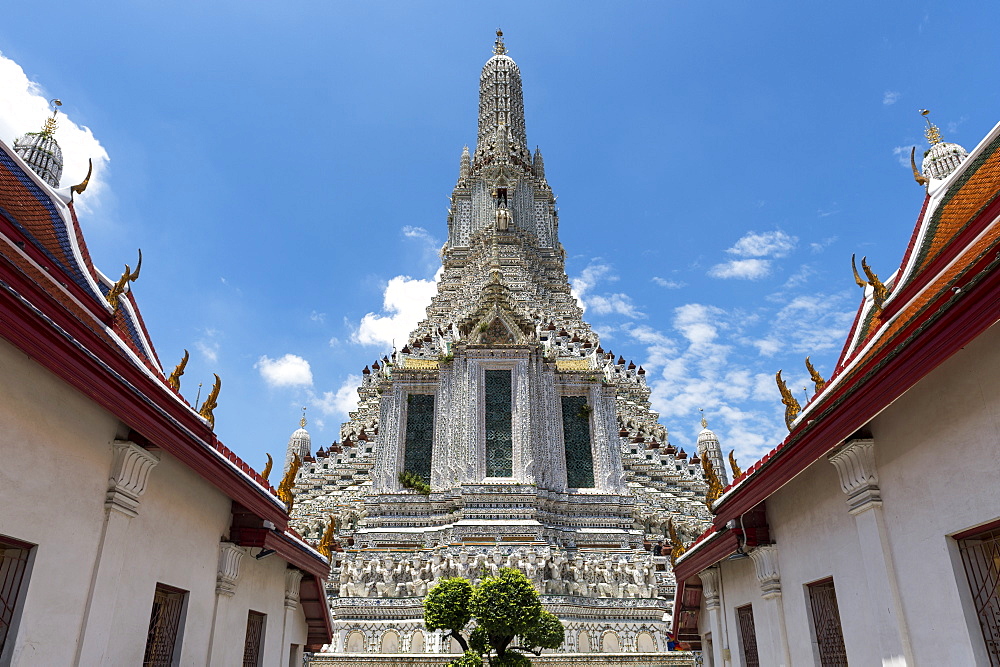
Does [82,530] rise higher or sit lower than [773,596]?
higher

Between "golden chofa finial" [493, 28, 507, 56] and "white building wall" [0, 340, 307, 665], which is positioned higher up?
"golden chofa finial" [493, 28, 507, 56]

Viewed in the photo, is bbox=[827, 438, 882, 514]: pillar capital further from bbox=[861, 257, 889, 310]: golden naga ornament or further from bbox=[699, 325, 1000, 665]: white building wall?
bbox=[861, 257, 889, 310]: golden naga ornament

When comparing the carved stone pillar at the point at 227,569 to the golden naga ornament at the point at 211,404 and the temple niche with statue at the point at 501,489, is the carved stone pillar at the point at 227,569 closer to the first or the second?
the golden naga ornament at the point at 211,404

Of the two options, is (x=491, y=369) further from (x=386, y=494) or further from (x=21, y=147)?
(x=21, y=147)

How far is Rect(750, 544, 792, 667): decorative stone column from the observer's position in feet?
28.6

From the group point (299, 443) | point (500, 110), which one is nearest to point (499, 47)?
point (500, 110)

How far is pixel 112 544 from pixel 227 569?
2.58 metres

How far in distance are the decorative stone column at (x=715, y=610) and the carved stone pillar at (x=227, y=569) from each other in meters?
7.23

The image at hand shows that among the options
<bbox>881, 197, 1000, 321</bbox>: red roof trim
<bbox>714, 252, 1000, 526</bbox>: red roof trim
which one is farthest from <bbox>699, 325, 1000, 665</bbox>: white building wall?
<bbox>881, 197, 1000, 321</bbox>: red roof trim

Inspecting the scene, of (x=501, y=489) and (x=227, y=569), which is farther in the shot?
(x=501, y=489)

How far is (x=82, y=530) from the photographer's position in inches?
239

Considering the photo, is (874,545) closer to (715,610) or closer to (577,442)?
(715,610)

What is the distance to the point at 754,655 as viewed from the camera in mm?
10250

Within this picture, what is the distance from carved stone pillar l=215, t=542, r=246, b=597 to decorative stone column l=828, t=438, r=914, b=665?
282 inches
